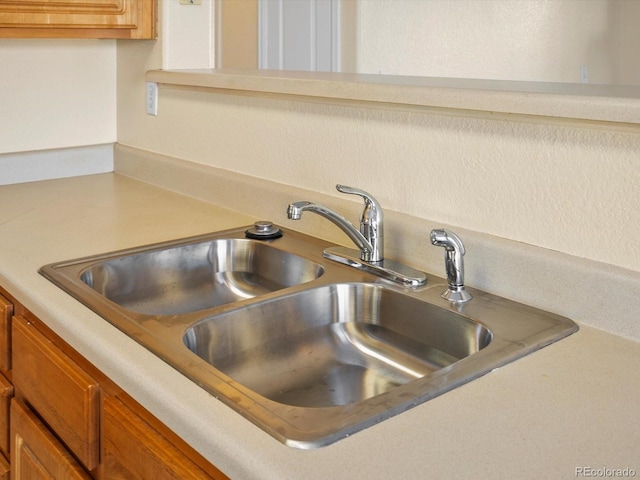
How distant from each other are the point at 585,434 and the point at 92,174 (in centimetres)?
180

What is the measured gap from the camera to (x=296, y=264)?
1504mm

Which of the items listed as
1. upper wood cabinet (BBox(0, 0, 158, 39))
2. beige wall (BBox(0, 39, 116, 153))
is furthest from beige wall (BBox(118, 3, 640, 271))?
beige wall (BBox(0, 39, 116, 153))

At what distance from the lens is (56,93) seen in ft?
7.39

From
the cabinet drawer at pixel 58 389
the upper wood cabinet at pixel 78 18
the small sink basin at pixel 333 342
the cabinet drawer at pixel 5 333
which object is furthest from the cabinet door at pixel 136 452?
the upper wood cabinet at pixel 78 18

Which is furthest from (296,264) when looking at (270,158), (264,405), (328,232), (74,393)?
(264,405)

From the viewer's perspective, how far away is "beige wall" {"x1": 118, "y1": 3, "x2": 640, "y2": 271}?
1109 mm

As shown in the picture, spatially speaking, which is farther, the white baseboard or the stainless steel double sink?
the white baseboard

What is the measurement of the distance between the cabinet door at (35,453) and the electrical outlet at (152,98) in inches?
39.9

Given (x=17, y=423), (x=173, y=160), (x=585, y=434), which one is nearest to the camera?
(x=585, y=434)

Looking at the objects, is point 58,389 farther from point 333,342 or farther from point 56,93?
point 56,93

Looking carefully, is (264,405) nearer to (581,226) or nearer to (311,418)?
(311,418)

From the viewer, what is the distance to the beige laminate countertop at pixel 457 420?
0.77 meters

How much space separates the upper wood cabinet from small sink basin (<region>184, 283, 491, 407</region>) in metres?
1.05

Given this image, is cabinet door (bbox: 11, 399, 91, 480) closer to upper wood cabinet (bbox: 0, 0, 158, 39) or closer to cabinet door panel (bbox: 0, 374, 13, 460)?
cabinet door panel (bbox: 0, 374, 13, 460)
